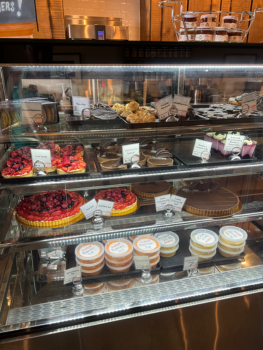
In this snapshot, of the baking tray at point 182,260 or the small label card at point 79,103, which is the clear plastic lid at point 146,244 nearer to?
the baking tray at point 182,260

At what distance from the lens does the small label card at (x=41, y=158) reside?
6.04 feet

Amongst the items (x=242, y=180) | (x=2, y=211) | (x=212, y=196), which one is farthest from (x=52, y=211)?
(x=242, y=180)

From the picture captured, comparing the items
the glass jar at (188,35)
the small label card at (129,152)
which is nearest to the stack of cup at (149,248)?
the small label card at (129,152)

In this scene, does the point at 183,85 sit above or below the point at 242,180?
above

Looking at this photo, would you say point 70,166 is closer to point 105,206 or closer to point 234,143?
point 105,206

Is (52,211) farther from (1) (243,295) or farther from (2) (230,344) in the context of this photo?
(2) (230,344)

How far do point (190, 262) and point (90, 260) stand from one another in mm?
772

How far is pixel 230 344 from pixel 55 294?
136 cm

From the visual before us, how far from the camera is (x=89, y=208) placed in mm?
2020

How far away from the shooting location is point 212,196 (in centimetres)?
240

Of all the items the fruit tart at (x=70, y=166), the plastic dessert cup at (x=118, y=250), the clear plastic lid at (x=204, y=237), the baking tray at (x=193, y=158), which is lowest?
the clear plastic lid at (x=204, y=237)

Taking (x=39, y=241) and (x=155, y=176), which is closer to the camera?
(x=39, y=241)

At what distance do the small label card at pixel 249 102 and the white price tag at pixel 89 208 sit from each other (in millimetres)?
1409

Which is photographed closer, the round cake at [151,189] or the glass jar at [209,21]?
Result: the glass jar at [209,21]
